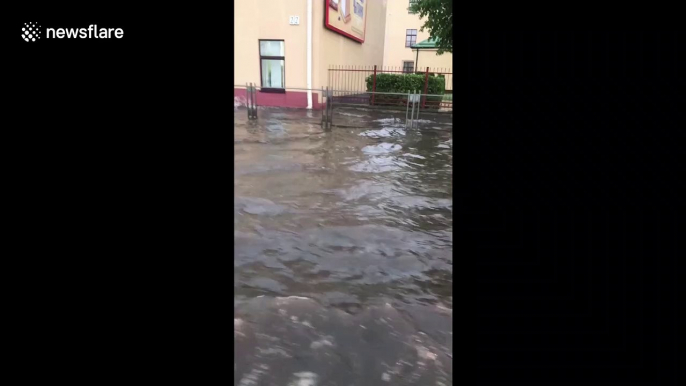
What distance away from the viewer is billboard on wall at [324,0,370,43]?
14.6 m

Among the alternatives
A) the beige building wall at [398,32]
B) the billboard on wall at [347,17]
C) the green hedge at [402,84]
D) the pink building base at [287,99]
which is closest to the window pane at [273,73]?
the pink building base at [287,99]

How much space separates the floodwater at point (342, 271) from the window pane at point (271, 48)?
8.19m

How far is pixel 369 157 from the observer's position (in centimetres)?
773

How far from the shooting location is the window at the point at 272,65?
47.6ft

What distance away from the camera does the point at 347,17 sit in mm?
16641

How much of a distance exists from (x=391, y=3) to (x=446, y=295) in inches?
1103

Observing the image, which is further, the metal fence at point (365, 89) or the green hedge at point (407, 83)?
the green hedge at point (407, 83)

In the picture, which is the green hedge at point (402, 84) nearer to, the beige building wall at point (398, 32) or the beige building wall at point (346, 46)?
the beige building wall at point (346, 46)
